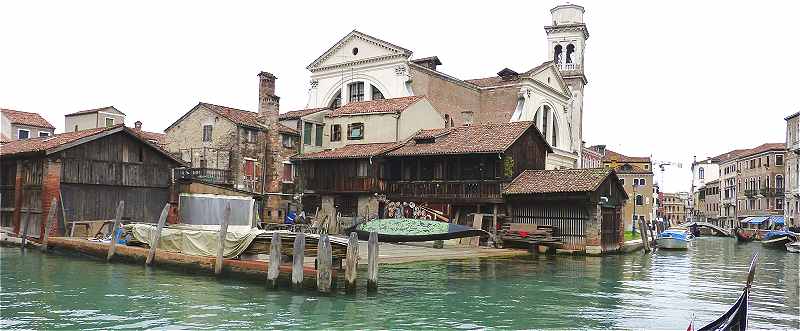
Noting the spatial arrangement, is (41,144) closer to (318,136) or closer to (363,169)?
(363,169)

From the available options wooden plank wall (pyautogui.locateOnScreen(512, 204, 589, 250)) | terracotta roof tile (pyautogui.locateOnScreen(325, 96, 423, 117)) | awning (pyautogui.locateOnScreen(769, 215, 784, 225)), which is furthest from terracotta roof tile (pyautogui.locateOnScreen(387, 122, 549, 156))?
awning (pyautogui.locateOnScreen(769, 215, 784, 225))

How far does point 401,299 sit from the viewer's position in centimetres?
1550

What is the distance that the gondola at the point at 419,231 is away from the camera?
22188 mm

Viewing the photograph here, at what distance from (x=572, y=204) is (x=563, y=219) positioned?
785 mm

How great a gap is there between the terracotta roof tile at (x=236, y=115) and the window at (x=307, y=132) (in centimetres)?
245

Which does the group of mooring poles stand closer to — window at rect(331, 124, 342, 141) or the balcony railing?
the balcony railing

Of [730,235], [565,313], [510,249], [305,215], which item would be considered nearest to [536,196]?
[510,249]

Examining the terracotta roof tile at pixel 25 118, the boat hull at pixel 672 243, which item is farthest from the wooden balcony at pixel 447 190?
the terracotta roof tile at pixel 25 118

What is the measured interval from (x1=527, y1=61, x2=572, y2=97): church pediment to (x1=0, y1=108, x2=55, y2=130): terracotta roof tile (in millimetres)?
34872

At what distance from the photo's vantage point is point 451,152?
100 ft

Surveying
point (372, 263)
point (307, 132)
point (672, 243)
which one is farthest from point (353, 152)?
point (372, 263)

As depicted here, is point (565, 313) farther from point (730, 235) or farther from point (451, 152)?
point (730, 235)

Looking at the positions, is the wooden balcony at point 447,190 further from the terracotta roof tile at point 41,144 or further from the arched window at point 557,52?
the arched window at point 557,52

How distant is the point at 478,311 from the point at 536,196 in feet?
50.5
